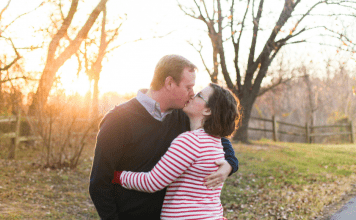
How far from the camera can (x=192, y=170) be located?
1.92 metres

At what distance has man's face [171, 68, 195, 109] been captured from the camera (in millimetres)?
2408

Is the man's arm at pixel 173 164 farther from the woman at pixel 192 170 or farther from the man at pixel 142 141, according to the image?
the man at pixel 142 141

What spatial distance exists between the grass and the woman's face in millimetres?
3861

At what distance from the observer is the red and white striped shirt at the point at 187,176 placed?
1868 mm

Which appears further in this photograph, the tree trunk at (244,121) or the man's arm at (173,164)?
the tree trunk at (244,121)

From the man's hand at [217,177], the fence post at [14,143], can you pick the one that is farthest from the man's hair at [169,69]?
the fence post at [14,143]

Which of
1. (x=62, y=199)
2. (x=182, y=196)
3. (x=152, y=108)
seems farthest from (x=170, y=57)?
(x=62, y=199)

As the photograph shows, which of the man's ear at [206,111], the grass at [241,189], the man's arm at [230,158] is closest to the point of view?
the man's ear at [206,111]

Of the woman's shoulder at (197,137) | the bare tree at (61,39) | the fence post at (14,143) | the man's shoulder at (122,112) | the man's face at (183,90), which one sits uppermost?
the bare tree at (61,39)

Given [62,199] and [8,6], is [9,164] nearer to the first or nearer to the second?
[62,199]

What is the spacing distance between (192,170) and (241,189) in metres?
6.20

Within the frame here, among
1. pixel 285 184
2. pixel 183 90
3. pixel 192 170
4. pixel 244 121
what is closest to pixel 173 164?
pixel 192 170

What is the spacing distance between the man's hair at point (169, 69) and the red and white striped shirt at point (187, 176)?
0.58 m

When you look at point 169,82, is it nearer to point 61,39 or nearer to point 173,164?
point 173,164
